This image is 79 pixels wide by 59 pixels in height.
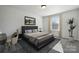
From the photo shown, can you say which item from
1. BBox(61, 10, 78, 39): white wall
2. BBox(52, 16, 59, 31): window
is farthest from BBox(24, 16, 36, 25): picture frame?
BBox(61, 10, 78, 39): white wall

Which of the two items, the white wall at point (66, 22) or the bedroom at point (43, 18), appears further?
the white wall at point (66, 22)

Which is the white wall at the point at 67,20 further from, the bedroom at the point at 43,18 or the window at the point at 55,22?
the window at the point at 55,22

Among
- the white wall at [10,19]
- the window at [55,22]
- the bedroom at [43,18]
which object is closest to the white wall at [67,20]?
the bedroom at [43,18]

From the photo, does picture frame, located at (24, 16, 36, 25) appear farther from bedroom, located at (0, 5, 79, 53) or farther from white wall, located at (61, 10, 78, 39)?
white wall, located at (61, 10, 78, 39)

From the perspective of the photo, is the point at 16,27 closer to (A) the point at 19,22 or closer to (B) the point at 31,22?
(A) the point at 19,22

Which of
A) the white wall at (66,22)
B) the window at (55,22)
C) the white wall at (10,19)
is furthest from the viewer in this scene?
the window at (55,22)

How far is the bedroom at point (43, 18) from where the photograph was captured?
3361 mm

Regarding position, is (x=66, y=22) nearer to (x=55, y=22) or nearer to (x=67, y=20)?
(x=67, y=20)

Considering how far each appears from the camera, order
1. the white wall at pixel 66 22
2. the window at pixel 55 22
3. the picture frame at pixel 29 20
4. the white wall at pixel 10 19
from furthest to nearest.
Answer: the window at pixel 55 22 < the picture frame at pixel 29 20 < the white wall at pixel 66 22 < the white wall at pixel 10 19

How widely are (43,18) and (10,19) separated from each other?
297 cm

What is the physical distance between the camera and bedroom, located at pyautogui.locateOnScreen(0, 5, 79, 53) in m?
3.36

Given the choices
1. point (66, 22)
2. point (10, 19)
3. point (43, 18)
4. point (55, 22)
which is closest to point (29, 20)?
point (43, 18)
